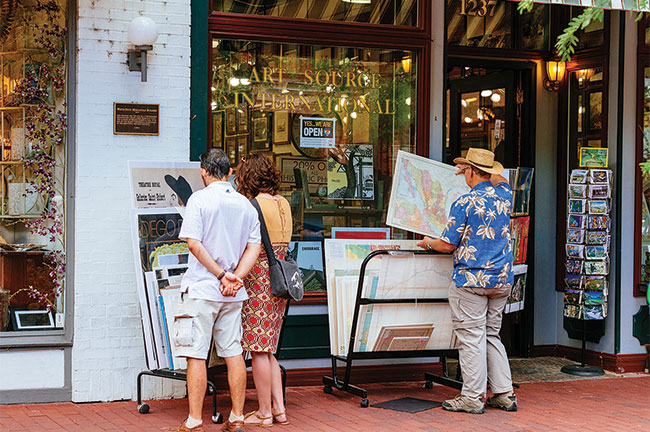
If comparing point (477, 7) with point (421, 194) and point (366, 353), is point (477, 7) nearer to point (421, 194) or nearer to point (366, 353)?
point (421, 194)

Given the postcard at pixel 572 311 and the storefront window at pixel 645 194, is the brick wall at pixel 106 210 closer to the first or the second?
the postcard at pixel 572 311

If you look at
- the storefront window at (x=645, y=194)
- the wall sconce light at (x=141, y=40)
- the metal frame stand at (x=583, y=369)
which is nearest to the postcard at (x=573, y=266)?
the metal frame stand at (x=583, y=369)

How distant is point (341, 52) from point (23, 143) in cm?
276

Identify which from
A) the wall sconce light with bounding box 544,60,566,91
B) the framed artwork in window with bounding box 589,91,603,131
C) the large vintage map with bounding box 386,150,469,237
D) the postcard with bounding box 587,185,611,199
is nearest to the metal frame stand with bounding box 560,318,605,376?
the postcard with bounding box 587,185,611,199

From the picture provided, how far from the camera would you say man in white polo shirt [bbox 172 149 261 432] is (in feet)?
16.8

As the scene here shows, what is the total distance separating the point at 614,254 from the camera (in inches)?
316

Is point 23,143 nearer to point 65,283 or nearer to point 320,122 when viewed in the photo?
point 65,283

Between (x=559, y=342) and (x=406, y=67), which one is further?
(x=559, y=342)

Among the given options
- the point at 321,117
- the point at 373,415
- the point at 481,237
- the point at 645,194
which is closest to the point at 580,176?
the point at 645,194

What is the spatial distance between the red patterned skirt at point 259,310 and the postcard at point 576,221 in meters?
3.65

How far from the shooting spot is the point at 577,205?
26.6ft

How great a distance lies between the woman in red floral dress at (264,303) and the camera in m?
5.59

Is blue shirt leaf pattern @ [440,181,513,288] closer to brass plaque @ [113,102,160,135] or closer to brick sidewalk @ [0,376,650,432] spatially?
brick sidewalk @ [0,376,650,432]

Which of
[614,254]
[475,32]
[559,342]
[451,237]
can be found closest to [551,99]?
[475,32]
